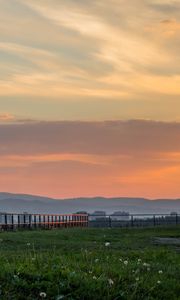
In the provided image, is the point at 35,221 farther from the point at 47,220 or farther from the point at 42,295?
the point at 42,295

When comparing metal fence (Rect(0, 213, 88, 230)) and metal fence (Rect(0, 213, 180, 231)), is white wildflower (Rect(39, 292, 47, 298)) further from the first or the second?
metal fence (Rect(0, 213, 88, 230))

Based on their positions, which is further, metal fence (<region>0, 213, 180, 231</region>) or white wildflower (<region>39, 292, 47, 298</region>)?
metal fence (<region>0, 213, 180, 231</region>)

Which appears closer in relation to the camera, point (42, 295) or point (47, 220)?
point (42, 295)

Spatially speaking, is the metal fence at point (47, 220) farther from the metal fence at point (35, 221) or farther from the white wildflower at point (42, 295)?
the white wildflower at point (42, 295)

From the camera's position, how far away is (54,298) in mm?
8805

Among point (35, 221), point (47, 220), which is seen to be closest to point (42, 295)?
point (35, 221)

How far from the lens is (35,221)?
166ft

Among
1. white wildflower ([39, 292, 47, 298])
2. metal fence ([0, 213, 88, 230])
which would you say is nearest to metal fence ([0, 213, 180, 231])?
metal fence ([0, 213, 88, 230])

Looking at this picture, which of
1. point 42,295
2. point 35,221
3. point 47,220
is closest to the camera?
point 42,295

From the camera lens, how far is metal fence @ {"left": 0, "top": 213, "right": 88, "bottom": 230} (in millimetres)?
44375

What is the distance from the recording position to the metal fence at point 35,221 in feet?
146

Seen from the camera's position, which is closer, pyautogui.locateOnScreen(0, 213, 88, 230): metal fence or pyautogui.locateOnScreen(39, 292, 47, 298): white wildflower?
pyautogui.locateOnScreen(39, 292, 47, 298): white wildflower

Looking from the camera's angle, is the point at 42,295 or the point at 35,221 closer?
the point at 42,295

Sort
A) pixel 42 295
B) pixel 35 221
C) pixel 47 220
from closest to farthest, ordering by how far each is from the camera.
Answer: pixel 42 295 → pixel 35 221 → pixel 47 220
